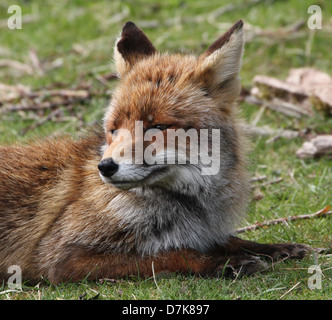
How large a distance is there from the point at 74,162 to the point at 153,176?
1.48m

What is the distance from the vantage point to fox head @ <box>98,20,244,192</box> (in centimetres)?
523

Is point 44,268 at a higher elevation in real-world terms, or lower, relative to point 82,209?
lower

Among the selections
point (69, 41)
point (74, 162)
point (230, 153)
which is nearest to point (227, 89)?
point (230, 153)

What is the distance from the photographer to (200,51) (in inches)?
300

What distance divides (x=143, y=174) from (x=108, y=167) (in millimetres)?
372

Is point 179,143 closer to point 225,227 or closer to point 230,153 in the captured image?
point 230,153

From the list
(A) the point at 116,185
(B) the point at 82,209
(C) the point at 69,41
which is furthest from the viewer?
(C) the point at 69,41

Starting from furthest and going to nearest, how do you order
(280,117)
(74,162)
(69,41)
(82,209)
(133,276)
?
1. (69,41)
2. (280,117)
3. (74,162)
4. (82,209)
5. (133,276)

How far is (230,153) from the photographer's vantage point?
5.82 meters

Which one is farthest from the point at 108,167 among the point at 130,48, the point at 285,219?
the point at 285,219

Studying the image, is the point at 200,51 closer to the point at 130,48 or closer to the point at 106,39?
the point at 130,48

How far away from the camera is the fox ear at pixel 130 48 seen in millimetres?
6338

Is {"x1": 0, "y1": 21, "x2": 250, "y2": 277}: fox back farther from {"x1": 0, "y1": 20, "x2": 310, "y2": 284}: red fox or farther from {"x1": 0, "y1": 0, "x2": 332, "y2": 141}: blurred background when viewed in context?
{"x1": 0, "y1": 0, "x2": 332, "y2": 141}: blurred background

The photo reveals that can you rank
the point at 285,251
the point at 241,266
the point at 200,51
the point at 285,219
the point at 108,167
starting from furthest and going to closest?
the point at 200,51 < the point at 285,219 < the point at 285,251 < the point at 241,266 < the point at 108,167
